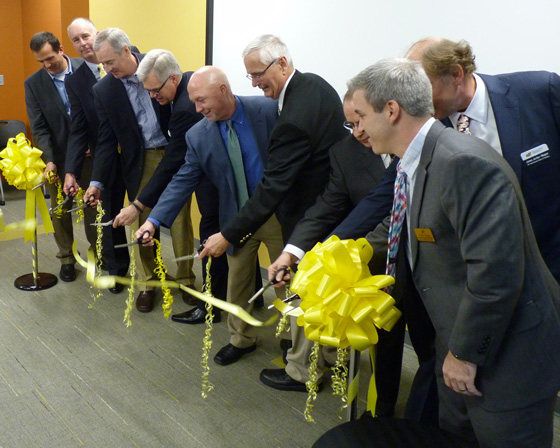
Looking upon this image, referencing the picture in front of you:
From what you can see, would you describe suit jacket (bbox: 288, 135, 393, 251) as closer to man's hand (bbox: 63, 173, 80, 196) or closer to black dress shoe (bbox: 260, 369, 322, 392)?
black dress shoe (bbox: 260, 369, 322, 392)

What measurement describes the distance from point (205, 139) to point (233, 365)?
129 cm

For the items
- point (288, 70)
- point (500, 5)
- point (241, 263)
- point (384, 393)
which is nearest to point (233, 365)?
point (241, 263)

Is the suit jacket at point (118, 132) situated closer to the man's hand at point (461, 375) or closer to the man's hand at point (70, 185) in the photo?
the man's hand at point (70, 185)

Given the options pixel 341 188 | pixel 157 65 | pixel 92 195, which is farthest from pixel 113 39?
pixel 341 188

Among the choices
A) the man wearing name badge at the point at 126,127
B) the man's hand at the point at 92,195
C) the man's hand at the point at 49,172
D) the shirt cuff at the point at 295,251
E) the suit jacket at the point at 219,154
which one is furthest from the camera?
the man's hand at the point at 49,172

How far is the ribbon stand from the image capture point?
4.05 metres

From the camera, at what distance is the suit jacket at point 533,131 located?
1877mm

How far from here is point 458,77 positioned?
1847 millimetres

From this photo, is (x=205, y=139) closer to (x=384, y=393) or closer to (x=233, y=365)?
(x=233, y=365)

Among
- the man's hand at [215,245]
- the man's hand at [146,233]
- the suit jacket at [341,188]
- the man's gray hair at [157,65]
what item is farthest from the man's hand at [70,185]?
the suit jacket at [341,188]

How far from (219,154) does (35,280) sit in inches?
85.1

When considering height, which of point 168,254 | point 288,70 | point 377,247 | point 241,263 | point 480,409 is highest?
point 288,70

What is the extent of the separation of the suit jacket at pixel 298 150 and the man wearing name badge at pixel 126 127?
4.33 feet

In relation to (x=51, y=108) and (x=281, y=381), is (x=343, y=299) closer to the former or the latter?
(x=281, y=381)
